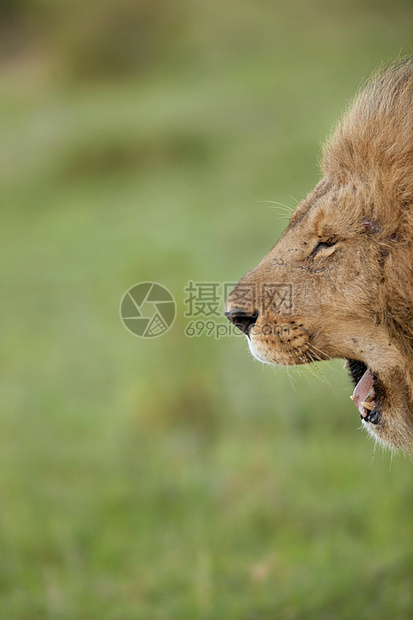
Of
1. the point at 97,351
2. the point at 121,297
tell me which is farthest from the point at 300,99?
the point at 97,351

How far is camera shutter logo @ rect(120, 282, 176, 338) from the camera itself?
438cm

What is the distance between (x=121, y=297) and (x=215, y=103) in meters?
2.66

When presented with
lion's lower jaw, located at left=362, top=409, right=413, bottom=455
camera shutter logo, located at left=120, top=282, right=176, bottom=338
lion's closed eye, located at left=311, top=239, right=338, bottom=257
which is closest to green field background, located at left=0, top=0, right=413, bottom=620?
camera shutter logo, located at left=120, top=282, right=176, bottom=338

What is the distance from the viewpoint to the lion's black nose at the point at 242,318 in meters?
1.82

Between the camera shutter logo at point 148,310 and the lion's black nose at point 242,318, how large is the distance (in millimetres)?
2334

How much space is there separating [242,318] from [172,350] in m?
2.65

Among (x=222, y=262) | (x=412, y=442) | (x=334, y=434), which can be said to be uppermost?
(x=222, y=262)

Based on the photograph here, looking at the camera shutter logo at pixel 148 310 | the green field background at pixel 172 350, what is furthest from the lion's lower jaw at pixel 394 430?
the camera shutter logo at pixel 148 310

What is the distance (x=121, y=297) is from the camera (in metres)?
5.16

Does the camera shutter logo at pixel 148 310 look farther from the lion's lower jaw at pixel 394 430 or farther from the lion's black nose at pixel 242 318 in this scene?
the lion's lower jaw at pixel 394 430

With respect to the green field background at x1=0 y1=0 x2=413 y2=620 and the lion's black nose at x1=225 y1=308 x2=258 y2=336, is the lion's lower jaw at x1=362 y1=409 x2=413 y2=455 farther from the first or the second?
the lion's black nose at x1=225 y1=308 x2=258 y2=336

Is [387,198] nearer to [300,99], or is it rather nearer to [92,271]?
[92,271]

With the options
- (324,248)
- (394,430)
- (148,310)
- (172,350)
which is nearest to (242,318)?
(324,248)

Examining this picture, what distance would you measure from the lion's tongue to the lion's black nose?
30cm
